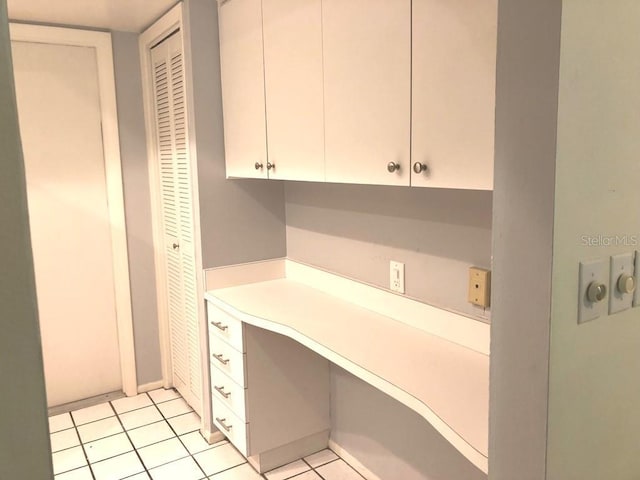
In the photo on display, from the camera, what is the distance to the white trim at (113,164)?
2881 millimetres

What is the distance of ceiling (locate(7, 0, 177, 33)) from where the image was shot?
2525 mm

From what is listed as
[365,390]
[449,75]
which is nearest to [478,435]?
[449,75]

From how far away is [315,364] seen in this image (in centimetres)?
256

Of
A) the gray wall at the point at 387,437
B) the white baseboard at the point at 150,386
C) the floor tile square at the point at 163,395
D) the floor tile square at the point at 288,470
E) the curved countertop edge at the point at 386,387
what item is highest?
the curved countertop edge at the point at 386,387

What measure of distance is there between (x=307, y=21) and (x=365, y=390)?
1.53m

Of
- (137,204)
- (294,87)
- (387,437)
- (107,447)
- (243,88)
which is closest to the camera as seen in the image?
(294,87)

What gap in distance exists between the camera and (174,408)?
124 inches

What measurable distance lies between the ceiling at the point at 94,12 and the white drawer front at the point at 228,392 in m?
1.80

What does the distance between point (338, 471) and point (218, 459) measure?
0.59 m

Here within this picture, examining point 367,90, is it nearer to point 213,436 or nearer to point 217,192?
point 217,192

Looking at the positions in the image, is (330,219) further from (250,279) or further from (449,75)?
(449,75)

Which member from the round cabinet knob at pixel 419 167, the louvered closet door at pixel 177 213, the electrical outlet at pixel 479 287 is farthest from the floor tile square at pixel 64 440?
the round cabinet knob at pixel 419 167

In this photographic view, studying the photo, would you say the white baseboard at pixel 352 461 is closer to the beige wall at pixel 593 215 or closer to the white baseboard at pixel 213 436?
the white baseboard at pixel 213 436

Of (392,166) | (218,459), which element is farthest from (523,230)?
(218,459)
